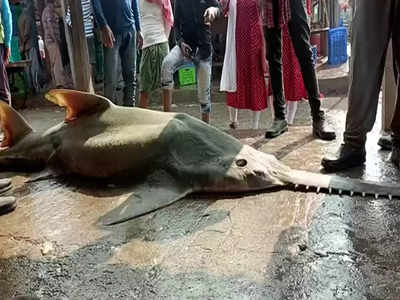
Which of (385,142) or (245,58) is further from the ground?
(245,58)

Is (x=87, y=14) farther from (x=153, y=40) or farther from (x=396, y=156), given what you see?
(x=396, y=156)

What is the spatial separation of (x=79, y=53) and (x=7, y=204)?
2478 mm

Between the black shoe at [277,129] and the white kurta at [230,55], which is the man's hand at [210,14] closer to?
the white kurta at [230,55]

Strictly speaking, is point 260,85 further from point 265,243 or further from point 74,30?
point 265,243

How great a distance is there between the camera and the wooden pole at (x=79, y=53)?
17.0 ft

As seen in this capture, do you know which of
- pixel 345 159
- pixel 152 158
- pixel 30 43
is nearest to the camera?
pixel 152 158

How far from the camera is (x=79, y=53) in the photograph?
5309 millimetres

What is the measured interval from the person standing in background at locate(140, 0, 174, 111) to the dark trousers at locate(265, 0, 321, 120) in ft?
7.02

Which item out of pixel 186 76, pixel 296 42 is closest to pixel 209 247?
pixel 296 42

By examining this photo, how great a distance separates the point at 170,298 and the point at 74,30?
389 cm

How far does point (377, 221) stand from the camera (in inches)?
104

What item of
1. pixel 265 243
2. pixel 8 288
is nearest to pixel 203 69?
pixel 265 243

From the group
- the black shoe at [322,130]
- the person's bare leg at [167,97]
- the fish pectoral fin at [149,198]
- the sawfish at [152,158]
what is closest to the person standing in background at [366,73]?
the sawfish at [152,158]

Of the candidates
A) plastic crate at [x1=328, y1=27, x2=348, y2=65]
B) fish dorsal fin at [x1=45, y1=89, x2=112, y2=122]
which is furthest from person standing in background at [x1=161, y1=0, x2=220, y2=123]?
plastic crate at [x1=328, y1=27, x2=348, y2=65]
